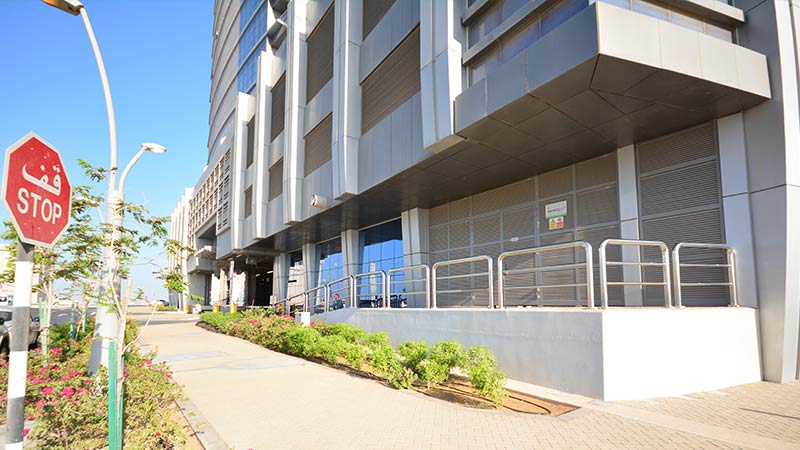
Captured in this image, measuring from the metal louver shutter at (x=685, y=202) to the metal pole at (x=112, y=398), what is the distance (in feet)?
33.2

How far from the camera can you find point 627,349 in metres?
6.80

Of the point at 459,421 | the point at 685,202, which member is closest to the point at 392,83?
the point at 685,202

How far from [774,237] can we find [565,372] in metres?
4.49

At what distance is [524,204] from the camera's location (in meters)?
13.6

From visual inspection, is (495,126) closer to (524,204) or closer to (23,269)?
(524,204)

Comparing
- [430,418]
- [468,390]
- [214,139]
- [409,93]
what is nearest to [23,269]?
[430,418]

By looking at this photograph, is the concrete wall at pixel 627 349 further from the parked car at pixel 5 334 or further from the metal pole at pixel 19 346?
the parked car at pixel 5 334

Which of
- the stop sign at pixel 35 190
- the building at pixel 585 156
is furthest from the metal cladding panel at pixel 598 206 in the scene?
the stop sign at pixel 35 190

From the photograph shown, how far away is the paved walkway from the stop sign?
10.3 ft

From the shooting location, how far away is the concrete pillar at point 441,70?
10.8 metres

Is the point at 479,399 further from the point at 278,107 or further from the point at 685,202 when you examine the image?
the point at 278,107

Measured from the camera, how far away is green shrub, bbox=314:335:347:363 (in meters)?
10.4

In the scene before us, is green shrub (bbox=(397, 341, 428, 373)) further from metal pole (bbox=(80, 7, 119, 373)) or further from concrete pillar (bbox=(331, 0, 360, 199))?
concrete pillar (bbox=(331, 0, 360, 199))

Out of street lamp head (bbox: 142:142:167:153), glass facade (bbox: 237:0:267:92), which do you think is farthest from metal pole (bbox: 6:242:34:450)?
glass facade (bbox: 237:0:267:92)
